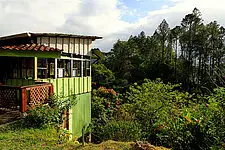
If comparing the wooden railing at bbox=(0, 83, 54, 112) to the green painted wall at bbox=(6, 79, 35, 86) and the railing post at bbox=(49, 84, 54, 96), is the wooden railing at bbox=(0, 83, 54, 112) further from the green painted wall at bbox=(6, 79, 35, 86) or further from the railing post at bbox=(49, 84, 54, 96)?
the green painted wall at bbox=(6, 79, 35, 86)

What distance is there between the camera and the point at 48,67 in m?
11.4

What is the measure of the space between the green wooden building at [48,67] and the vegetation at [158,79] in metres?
2.03

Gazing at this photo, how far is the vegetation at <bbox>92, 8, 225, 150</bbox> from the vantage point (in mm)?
9422

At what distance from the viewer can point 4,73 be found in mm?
11625

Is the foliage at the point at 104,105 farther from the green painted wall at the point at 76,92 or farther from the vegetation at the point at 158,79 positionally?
the green painted wall at the point at 76,92

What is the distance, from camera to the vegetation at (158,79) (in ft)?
30.9

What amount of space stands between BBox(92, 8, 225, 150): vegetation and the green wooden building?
203 centimetres

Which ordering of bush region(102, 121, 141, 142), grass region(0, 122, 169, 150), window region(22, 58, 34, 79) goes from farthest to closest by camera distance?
window region(22, 58, 34, 79)
bush region(102, 121, 141, 142)
grass region(0, 122, 169, 150)

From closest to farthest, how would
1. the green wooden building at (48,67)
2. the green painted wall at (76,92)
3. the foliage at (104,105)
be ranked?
the green wooden building at (48,67)
the green painted wall at (76,92)
the foliage at (104,105)

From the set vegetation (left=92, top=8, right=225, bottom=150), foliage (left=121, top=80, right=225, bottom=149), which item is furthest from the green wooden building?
foliage (left=121, top=80, right=225, bottom=149)

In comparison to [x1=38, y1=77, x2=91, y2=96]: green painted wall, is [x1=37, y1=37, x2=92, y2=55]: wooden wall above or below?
above

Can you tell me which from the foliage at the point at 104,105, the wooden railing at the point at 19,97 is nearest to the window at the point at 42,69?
the wooden railing at the point at 19,97

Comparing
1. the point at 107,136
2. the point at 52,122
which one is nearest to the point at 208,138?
the point at 107,136

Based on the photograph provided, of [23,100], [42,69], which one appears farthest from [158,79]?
[23,100]
